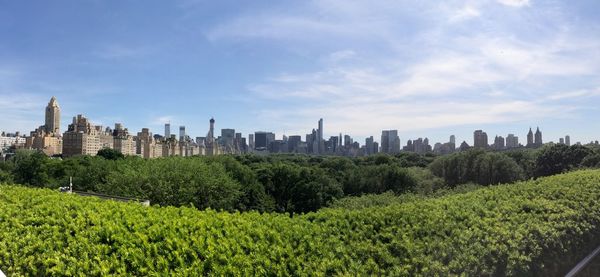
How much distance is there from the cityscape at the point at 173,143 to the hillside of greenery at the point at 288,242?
75.0m

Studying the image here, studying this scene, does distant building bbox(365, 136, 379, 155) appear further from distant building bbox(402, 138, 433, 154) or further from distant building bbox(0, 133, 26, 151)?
distant building bbox(0, 133, 26, 151)

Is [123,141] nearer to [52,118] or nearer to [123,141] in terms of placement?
[123,141]

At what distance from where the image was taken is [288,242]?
3.55m

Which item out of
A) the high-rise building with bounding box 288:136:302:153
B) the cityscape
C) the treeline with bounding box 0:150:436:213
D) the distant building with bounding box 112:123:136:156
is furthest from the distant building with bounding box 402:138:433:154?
the distant building with bounding box 112:123:136:156

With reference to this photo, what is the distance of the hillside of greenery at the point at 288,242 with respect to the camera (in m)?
3.31

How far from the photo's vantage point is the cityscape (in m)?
103

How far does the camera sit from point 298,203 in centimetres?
4128

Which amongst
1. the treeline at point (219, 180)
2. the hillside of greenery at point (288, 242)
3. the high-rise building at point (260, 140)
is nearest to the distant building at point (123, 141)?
the high-rise building at point (260, 140)

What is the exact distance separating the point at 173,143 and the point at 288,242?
132219 millimetres

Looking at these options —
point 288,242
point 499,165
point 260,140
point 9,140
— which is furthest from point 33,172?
point 260,140

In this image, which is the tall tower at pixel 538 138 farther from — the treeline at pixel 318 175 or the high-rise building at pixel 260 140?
the high-rise building at pixel 260 140

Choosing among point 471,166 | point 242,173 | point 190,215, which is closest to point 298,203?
point 242,173

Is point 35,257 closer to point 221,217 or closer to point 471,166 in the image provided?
point 221,217

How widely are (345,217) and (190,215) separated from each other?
164 centimetres
